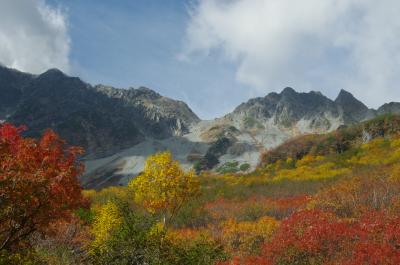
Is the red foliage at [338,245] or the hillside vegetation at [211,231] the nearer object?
the hillside vegetation at [211,231]

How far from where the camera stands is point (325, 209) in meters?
39.8

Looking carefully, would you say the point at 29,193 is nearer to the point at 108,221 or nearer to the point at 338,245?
the point at 108,221

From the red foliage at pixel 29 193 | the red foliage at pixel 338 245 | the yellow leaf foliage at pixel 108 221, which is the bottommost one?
the red foliage at pixel 338 245

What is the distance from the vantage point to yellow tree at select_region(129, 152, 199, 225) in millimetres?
28078

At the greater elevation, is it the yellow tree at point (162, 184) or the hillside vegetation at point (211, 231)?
the yellow tree at point (162, 184)

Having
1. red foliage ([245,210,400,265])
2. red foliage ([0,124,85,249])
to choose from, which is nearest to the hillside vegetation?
red foliage ([245,210,400,265])

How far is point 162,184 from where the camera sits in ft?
91.8

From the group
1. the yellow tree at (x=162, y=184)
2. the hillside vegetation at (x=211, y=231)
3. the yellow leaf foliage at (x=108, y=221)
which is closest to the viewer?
the hillside vegetation at (x=211, y=231)

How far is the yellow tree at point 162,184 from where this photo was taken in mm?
28078

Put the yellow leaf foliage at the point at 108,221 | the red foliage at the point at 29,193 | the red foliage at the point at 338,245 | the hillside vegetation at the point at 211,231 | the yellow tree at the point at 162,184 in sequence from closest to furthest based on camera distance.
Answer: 1. the red foliage at the point at 29,193
2. the hillside vegetation at the point at 211,231
3. the red foliage at the point at 338,245
4. the yellow leaf foliage at the point at 108,221
5. the yellow tree at the point at 162,184

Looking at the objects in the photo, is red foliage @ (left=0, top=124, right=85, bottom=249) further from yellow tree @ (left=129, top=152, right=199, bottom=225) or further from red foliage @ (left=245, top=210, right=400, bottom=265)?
yellow tree @ (left=129, top=152, right=199, bottom=225)

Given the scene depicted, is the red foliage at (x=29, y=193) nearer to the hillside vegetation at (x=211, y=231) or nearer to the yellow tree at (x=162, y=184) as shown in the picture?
the hillside vegetation at (x=211, y=231)

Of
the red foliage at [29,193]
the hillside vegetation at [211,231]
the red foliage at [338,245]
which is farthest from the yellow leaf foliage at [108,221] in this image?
the red foliage at [29,193]

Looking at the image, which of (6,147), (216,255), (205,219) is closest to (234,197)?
(205,219)
